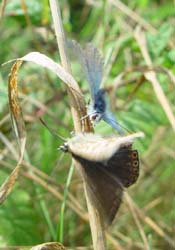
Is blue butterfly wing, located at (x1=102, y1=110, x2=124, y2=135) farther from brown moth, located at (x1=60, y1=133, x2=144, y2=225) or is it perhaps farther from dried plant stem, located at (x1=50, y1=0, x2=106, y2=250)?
brown moth, located at (x1=60, y1=133, x2=144, y2=225)

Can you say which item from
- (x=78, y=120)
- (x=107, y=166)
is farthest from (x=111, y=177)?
(x=78, y=120)

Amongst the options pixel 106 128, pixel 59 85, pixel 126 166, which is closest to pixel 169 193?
pixel 59 85

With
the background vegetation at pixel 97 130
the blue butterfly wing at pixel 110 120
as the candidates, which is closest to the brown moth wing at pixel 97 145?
the blue butterfly wing at pixel 110 120

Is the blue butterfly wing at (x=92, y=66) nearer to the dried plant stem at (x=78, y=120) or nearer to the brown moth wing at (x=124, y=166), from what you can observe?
the dried plant stem at (x=78, y=120)

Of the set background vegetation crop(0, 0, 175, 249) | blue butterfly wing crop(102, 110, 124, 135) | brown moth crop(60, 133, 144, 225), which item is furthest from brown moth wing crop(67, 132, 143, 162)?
background vegetation crop(0, 0, 175, 249)

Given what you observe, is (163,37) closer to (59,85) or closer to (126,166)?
(59,85)

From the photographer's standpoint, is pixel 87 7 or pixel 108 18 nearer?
pixel 108 18
